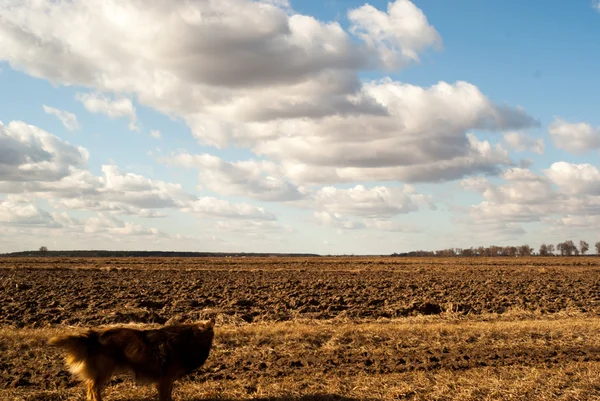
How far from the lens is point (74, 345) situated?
19.2 feet

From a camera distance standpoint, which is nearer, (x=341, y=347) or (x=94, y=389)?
(x=94, y=389)

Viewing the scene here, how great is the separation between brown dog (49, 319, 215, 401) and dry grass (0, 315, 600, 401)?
3.66 ft

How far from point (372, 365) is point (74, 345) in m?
5.53

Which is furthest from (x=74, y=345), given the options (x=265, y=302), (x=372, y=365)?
(x=265, y=302)

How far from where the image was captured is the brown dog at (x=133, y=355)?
5.92 meters

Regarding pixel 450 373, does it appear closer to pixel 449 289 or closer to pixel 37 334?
pixel 37 334

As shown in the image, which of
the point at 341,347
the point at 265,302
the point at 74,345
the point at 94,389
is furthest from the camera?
the point at 265,302

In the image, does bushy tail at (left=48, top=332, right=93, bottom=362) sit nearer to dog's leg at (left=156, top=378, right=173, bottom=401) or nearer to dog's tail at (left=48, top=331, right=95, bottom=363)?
dog's tail at (left=48, top=331, right=95, bottom=363)

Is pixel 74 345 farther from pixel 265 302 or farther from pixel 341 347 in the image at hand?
pixel 265 302

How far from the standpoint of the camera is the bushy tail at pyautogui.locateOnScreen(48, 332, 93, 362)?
19.0 ft

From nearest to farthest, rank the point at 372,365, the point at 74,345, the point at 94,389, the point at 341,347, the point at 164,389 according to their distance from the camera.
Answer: the point at 74,345, the point at 94,389, the point at 164,389, the point at 372,365, the point at 341,347

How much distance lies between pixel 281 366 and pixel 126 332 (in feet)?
12.4

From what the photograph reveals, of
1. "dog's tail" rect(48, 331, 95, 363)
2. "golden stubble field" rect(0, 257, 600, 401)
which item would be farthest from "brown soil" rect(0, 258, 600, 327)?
"dog's tail" rect(48, 331, 95, 363)

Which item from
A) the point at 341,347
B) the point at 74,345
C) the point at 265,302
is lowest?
the point at 265,302
